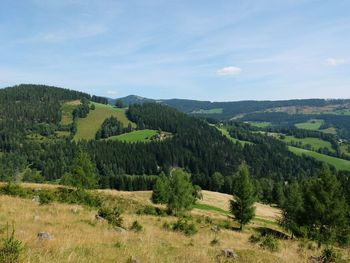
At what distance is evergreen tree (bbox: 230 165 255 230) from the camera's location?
205 ft

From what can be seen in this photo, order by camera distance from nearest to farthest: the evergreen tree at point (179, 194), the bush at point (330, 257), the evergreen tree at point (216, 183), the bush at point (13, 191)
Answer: the bush at point (330, 257)
the bush at point (13, 191)
the evergreen tree at point (179, 194)
the evergreen tree at point (216, 183)

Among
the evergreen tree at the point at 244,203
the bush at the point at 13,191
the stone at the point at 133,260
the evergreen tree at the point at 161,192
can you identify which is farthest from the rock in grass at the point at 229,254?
the evergreen tree at the point at 161,192

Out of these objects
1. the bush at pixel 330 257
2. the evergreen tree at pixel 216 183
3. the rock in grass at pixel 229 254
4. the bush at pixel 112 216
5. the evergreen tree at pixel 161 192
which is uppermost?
the rock in grass at pixel 229 254

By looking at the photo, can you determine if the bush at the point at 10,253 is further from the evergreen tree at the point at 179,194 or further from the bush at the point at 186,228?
the evergreen tree at the point at 179,194

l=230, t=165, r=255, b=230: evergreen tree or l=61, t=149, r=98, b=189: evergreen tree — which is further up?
l=61, t=149, r=98, b=189: evergreen tree

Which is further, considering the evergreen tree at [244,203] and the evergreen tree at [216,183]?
the evergreen tree at [216,183]

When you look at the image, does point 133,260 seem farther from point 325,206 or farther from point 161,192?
point 161,192

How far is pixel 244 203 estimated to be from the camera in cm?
6319

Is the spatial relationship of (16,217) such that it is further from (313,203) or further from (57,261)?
(313,203)

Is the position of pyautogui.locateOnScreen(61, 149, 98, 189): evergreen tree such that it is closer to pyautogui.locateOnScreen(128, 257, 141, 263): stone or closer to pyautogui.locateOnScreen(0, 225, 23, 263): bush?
pyautogui.locateOnScreen(128, 257, 141, 263): stone

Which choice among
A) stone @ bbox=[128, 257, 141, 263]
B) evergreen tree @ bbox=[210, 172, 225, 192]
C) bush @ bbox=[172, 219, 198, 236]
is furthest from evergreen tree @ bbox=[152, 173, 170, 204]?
evergreen tree @ bbox=[210, 172, 225, 192]

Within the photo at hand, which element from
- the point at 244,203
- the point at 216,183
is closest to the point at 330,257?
the point at 244,203

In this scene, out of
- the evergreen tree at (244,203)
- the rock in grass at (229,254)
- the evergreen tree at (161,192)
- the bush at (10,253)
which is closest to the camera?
the bush at (10,253)

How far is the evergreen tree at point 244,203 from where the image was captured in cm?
6259
